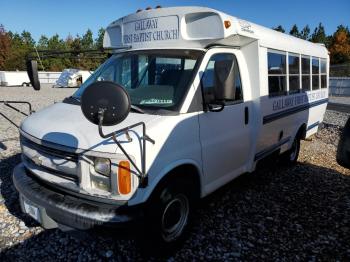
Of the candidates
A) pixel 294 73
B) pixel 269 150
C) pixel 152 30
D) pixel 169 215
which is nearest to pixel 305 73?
pixel 294 73

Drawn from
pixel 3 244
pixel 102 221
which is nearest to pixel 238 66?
pixel 102 221

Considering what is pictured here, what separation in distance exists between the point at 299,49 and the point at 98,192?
4818mm

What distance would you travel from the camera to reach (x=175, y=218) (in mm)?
3561

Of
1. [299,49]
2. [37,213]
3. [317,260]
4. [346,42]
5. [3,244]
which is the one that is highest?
[346,42]

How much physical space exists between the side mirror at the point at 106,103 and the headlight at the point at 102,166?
388 millimetres

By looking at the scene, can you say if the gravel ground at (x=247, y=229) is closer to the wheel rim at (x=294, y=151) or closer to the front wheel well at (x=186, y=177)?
the front wheel well at (x=186, y=177)

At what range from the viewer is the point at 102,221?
2.81 metres

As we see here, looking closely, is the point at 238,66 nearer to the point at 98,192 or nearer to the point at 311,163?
the point at 98,192

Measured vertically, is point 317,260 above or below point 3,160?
below

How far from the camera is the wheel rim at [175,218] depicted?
3.37 meters

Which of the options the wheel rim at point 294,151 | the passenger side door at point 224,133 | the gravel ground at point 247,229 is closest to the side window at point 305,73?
the wheel rim at point 294,151

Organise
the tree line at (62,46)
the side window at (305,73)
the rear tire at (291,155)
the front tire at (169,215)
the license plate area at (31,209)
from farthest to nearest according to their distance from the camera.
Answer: the tree line at (62,46) → the rear tire at (291,155) → the side window at (305,73) → the license plate area at (31,209) → the front tire at (169,215)

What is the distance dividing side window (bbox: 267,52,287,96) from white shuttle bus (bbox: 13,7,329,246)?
0.10 feet

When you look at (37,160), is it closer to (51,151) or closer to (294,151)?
(51,151)
